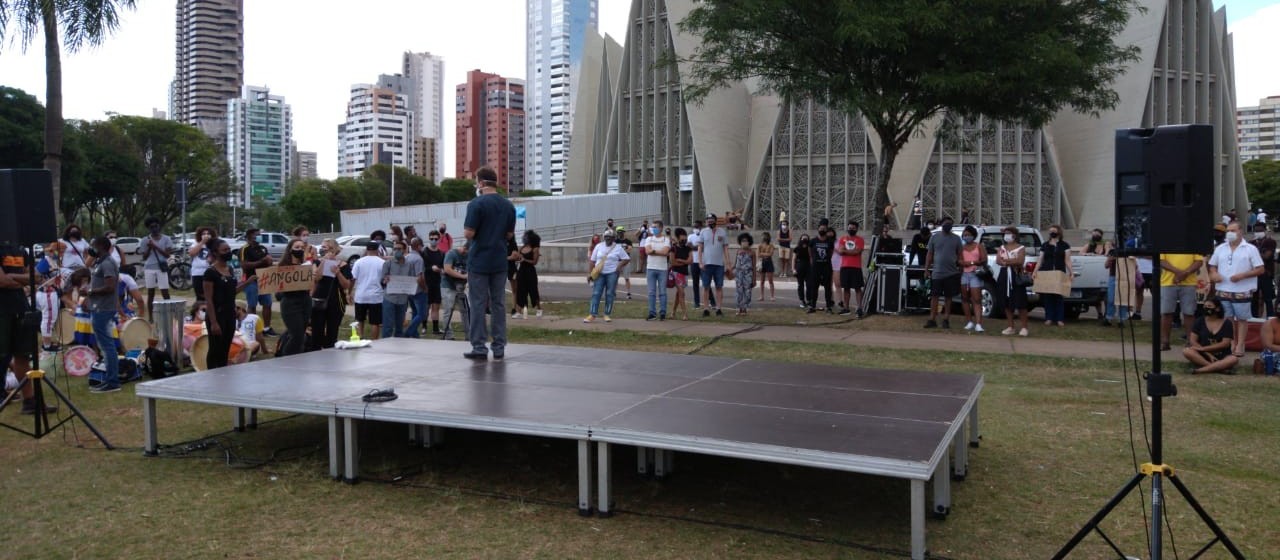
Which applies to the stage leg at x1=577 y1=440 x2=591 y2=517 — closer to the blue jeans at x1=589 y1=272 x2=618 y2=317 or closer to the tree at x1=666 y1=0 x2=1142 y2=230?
the blue jeans at x1=589 y1=272 x2=618 y2=317

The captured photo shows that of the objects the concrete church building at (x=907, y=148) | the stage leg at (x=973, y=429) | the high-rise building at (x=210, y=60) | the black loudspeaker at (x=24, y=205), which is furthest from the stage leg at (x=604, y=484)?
the high-rise building at (x=210, y=60)

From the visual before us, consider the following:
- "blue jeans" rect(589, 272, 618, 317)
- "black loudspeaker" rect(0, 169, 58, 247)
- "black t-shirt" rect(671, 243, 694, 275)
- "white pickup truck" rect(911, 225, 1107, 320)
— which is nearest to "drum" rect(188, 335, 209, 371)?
"black loudspeaker" rect(0, 169, 58, 247)

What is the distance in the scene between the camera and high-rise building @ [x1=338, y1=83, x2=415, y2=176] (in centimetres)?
16488

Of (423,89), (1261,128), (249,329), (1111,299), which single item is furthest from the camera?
(423,89)

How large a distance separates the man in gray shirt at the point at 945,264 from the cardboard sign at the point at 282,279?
993 centimetres

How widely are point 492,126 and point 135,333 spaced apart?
547 feet

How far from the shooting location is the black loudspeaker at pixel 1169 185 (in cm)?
455

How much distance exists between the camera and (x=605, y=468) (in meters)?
5.54

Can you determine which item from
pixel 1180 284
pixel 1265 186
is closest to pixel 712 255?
pixel 1180 284

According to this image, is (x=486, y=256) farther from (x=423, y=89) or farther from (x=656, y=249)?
(x=423, y=89)

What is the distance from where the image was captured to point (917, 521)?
4695 mm

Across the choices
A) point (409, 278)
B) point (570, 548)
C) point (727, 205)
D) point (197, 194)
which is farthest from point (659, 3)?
point (570, 548)

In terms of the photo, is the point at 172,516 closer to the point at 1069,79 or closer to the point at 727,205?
the point at 1069,79

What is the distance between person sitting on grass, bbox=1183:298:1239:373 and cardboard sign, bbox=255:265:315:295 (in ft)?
36.4
